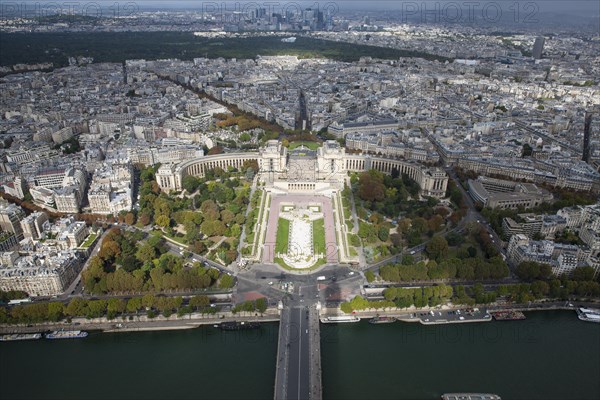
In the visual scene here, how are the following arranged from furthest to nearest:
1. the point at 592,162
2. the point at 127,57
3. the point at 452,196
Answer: the point at 127,57, the point at 592,162, the point at 452,196

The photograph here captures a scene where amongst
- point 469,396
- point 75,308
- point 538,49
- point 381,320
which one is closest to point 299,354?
point 381,320

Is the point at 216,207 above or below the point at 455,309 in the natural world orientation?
above

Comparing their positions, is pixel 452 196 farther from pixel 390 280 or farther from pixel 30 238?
pixel 30 238

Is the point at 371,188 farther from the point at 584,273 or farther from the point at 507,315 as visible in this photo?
the point at 584,273

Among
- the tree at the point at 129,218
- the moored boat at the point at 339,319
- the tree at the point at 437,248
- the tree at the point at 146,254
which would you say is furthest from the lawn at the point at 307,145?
the moored boat at the point at 339,319

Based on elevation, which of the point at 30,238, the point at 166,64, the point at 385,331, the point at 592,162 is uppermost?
the point at 166,64

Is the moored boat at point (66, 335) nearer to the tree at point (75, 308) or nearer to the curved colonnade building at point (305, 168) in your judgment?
the tree at point (75, 308)

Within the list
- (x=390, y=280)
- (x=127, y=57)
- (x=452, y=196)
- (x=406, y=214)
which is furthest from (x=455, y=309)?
(x=127, y=57)
